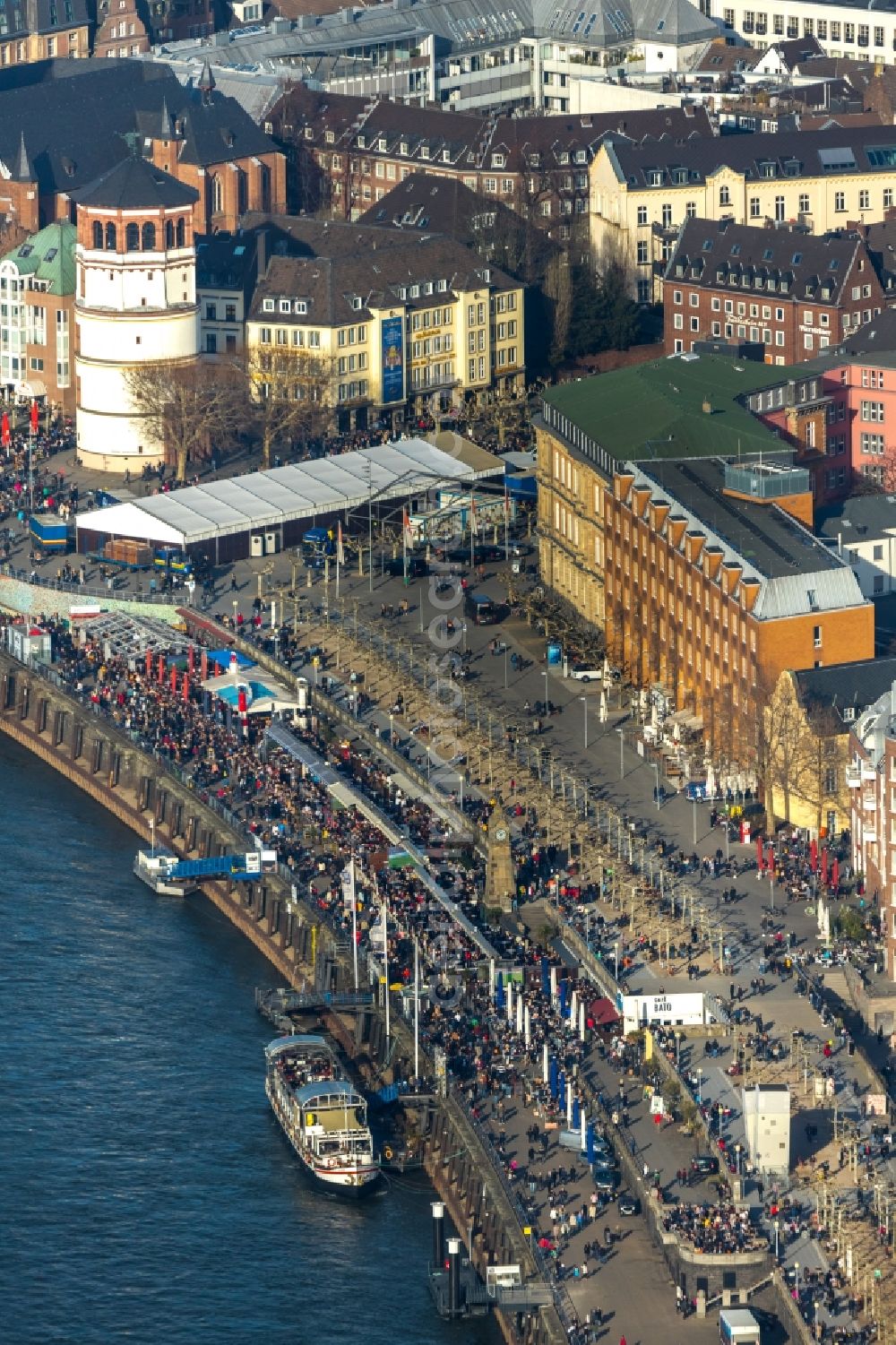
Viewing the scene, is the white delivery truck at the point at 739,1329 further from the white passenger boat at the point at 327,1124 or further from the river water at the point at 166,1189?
the white passenger boat at the point at 327,1124

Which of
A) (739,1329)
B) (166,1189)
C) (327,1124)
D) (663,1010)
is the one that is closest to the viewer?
(739,1329)

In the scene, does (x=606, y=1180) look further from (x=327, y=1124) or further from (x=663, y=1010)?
(x=327, y=1124)

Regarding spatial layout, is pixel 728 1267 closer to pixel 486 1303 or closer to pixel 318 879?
pixel 486 1303

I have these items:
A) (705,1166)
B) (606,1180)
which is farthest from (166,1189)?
(705,1166)

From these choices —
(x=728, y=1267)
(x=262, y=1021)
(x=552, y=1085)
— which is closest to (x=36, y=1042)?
(x=262, y=1021)

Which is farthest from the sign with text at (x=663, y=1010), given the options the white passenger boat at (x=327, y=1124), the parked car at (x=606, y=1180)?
the white passenger boat at (x=327, y=1124)
